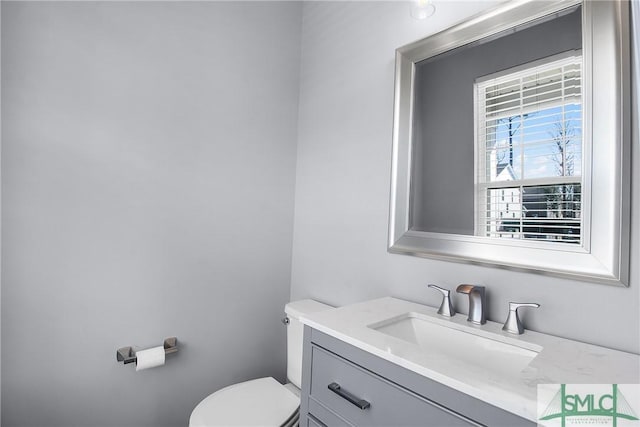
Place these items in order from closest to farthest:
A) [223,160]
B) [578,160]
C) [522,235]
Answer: [578,160], [522,235], [223,160]

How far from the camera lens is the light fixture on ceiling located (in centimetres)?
123

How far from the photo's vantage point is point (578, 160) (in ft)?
3.07

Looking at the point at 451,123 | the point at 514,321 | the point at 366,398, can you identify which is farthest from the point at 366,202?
the point at 366,398

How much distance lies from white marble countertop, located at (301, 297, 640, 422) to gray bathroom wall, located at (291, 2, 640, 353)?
0.30 ft

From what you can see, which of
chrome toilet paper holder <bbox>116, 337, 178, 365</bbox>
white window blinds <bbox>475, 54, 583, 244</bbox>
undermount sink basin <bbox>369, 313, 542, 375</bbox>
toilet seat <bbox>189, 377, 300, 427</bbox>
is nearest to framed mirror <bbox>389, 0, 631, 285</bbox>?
white window blinds <bbox>475, 54, 583, 244</bbox>

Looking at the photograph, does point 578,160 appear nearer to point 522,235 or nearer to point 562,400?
point 522,235

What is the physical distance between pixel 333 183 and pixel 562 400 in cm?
126

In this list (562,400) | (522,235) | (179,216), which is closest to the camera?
(562,400)

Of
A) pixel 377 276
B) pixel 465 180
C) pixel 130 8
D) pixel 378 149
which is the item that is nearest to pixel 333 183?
pixel 378 149

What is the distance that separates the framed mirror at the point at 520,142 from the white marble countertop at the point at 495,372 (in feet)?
0.65

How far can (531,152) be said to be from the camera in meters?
1.03

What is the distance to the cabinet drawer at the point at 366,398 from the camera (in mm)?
722

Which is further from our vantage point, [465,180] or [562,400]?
[465,180]

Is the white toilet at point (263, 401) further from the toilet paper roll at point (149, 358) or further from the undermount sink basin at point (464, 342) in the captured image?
the undermount sink basin at point (464, 342)
